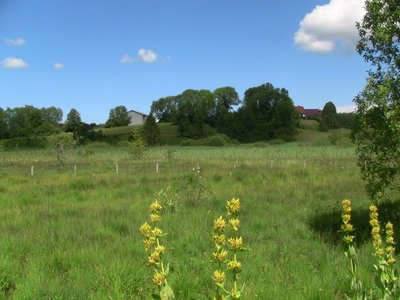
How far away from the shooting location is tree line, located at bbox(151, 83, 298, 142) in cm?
11394

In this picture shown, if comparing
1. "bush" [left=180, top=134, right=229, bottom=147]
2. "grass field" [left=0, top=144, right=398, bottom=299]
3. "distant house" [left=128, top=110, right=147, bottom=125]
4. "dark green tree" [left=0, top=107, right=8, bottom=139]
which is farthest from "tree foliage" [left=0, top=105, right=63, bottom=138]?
"grass field" [left=0, top=144, right=398, bottom=299]

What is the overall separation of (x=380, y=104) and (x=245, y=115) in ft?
356

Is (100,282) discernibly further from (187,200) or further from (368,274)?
(187,200)

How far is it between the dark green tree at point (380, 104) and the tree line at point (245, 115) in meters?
102

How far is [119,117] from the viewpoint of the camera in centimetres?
14600

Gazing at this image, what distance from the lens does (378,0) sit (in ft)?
28.6

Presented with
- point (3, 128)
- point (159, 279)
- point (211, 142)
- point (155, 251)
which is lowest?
point (211, 142)

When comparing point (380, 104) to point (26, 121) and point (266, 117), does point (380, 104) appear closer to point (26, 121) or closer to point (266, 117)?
point (266, 117)

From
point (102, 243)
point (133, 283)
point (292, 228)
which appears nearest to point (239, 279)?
point (133, 283)

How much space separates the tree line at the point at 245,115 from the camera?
11394cm

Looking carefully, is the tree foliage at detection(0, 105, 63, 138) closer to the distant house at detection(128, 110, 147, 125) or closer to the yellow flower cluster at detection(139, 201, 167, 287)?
the distant house at detection(128, 110, 147, 125)

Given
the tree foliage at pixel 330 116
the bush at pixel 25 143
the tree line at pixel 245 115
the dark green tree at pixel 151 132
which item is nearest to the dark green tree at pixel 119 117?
the tree line at pixel 245 115

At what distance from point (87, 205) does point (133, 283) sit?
7994 millimetres

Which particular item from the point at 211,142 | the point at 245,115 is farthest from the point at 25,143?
the point at 245,115
